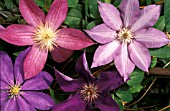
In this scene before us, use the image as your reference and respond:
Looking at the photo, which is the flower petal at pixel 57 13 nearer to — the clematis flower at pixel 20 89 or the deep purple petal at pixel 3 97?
the clematis flower at pixel 20 89

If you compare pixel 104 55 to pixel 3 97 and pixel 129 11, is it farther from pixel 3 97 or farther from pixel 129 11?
pixel 3 97

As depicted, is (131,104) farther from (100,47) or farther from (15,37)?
(15,37)

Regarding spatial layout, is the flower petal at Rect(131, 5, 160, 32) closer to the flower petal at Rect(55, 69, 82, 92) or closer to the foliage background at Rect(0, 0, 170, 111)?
the foliage background at Rect(0, 0, 170, 111)

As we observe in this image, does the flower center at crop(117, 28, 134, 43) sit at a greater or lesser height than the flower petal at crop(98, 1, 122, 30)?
lesser

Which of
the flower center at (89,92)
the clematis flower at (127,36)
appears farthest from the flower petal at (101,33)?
the flower center at (89,92)

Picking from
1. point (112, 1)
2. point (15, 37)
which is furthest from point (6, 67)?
point (112, 1)

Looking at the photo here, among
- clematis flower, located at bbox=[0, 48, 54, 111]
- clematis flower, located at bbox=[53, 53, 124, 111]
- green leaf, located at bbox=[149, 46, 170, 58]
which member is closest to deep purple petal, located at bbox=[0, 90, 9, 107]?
clematis flower, located at bbox=[0, 48, 54, 111]
